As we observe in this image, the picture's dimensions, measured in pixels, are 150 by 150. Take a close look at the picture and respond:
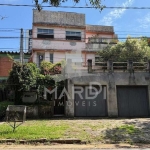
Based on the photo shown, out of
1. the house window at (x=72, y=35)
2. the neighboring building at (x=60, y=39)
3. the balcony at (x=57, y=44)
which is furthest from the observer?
the house window at (x=72, y=35)

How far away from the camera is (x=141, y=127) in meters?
12.0

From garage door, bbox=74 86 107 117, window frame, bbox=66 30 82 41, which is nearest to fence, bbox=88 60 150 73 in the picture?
garage door, bbox=74 86 107 117

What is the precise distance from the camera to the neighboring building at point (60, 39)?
77.2 feet

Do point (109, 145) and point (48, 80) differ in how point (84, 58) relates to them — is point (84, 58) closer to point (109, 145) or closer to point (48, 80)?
point (48, 80)

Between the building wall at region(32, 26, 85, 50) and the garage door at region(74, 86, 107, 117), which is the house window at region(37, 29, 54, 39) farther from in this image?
the garage door at region(74, 86, 107, 117)

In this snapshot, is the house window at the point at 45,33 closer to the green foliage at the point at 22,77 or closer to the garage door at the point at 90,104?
the green foliage at the point at 22,77

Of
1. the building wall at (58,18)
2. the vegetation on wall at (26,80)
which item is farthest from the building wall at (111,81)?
the building wall at (58,18)

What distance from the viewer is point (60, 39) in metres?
23.9

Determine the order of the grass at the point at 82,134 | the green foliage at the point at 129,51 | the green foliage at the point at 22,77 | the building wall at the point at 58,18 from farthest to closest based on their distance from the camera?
the building wall at the point at 58,18, the green foliage at the point at 129,51, the green foliage at the point at 22,77, the grass at the point at 82,134

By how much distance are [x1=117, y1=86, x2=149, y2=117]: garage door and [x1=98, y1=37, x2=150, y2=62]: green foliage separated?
364cm

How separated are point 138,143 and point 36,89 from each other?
9.81 metres

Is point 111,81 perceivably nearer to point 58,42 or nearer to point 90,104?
point 90,104

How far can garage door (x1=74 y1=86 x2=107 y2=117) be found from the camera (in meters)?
17.0

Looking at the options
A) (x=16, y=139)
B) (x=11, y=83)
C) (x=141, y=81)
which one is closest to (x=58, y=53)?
(x=11, y=83)
